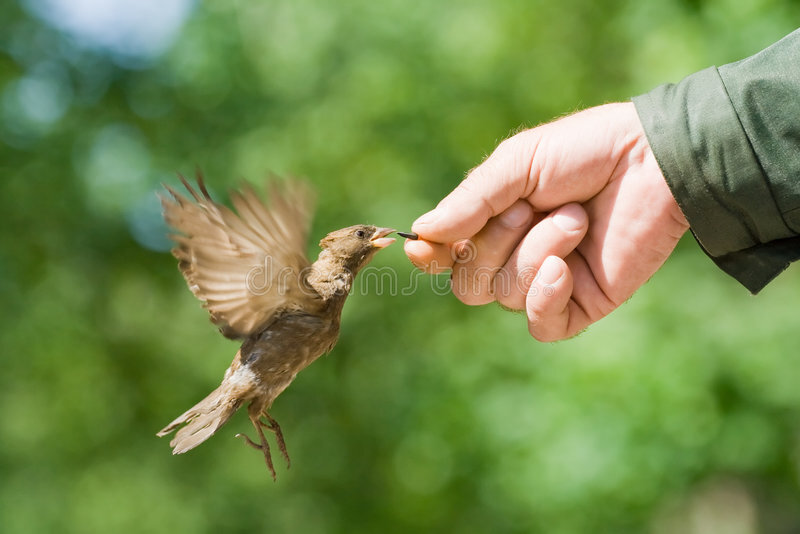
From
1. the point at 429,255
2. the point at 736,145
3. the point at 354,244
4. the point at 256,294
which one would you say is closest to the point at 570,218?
the point at 429,255

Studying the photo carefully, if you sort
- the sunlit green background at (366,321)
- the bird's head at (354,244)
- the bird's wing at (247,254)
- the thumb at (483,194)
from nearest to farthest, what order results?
the bird's wing at (247,254)
the thumb at (483,194)
the bird's head at (354,244)
the sunlit green background at (366,321)

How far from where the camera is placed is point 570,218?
325 cm

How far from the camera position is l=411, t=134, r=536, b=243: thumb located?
3096mm

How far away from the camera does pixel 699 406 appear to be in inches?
270

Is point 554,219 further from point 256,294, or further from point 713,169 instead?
point 256,294

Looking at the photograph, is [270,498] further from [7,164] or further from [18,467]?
[7,164]

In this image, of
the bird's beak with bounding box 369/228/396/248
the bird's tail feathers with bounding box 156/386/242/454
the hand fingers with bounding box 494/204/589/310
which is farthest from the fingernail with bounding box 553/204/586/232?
the bird's tail feathers with bounding box 156/386/242/454

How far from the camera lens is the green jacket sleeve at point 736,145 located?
2686mm

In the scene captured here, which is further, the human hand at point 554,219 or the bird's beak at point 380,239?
the bird's beak at point 380,239

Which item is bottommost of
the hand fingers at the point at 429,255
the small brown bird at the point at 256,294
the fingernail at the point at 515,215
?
the fingernail at the point at 515,215

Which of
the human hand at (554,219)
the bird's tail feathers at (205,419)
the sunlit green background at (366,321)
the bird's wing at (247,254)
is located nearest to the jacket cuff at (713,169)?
the human hand at (554,219)

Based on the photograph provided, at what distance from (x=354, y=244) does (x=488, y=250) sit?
55cm

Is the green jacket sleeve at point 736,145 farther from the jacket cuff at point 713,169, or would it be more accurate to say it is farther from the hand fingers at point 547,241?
the hand fingers at point 547,241

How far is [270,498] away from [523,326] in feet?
15.1
